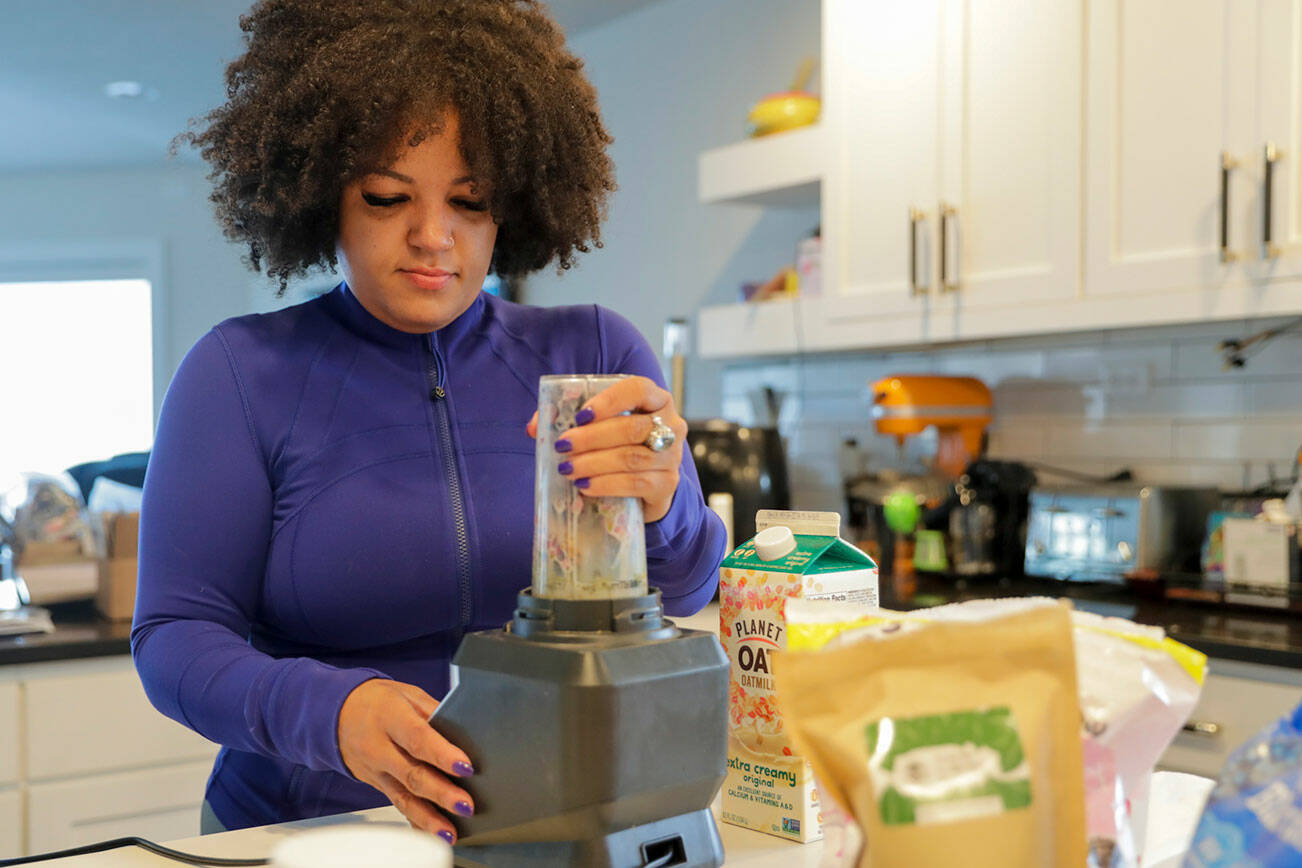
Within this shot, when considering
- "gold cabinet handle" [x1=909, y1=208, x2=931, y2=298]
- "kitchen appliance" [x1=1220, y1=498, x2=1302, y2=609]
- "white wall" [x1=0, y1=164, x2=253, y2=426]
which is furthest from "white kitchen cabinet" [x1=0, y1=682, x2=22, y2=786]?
"white wall" [x1=0, y1=164, x2=253, y2=426]

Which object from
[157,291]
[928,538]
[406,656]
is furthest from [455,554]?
[157,291]

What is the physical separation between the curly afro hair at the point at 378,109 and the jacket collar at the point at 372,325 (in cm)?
8

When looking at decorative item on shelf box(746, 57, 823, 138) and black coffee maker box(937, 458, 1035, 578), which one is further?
decorative item on shelf box(746, 57, 823, 138)

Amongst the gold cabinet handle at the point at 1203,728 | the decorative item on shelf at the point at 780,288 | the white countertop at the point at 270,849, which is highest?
the decorative item on shelf at the point at 780,288

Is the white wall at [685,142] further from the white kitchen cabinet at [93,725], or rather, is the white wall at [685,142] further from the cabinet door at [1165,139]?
the white kitchen cabinet at [93,725]

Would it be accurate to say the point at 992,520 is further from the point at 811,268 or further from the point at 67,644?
the point at 67,644

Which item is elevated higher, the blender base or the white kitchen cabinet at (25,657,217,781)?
the blender base

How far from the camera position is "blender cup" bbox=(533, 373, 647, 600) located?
73 centimetres

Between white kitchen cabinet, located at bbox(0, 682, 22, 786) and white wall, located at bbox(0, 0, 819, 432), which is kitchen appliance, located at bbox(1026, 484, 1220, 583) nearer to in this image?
white wall, located at bbox(0, 0, 819, 432)

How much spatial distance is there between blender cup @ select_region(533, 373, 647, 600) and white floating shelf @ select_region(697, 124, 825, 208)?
80.5 inches

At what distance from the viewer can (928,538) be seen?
2486 millimetres

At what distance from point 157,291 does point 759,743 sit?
6.38 m

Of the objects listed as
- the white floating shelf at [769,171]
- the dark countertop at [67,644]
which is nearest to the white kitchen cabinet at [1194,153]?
the white floating shelf at [769,171]

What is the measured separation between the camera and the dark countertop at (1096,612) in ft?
5.57
